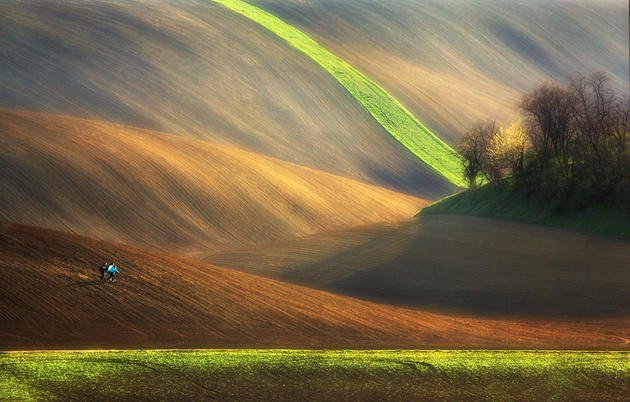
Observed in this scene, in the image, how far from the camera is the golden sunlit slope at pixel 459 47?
13212 cm

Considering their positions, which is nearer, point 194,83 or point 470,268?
point 470,268

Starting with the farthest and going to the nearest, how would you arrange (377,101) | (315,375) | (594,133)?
1. (377,101)
2. (594,133)
3. (315,375)

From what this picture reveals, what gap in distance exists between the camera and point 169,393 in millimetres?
20094

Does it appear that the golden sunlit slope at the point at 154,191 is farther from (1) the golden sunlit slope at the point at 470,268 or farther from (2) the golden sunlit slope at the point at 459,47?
(2) the golden sunlit slope at the point at 459,47

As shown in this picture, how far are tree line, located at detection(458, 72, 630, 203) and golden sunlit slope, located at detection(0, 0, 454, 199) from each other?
32816 mm

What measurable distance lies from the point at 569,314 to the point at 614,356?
27.8 feet

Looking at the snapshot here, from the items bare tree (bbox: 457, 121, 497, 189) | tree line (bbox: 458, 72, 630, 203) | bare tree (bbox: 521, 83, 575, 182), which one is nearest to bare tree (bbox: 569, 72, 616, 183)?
tree line (bbox: 458, 72, 630, 203)

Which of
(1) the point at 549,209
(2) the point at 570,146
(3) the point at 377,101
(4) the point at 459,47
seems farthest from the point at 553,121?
(4) the point at 459,47

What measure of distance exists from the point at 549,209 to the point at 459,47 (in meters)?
115

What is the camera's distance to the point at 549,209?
52594mm

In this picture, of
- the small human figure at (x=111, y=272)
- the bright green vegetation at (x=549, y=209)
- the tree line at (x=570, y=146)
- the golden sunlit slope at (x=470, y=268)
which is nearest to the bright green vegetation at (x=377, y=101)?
the bright green vegetation at (x=549, y=209)

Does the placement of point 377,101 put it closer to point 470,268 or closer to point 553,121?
point 553,121

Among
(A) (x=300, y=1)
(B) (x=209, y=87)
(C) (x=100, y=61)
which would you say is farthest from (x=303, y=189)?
(A) (x=300, y=1)

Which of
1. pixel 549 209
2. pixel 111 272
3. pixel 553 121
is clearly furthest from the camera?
A: pixel 553 121
